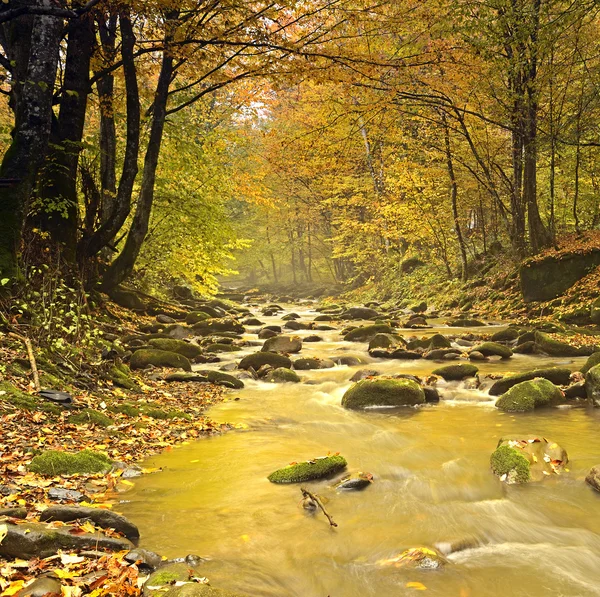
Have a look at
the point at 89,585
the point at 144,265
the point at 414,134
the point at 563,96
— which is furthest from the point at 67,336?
the point at 414,134

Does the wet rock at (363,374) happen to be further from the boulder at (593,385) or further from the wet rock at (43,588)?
the wet rock at (43,588)

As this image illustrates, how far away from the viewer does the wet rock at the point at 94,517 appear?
353 centimetres

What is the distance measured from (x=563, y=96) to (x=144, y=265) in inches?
537

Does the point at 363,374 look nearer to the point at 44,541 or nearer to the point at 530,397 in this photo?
the point at 530,397

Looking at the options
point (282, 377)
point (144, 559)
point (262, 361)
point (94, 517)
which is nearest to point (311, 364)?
point (262, 361)

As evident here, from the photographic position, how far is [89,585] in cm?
276

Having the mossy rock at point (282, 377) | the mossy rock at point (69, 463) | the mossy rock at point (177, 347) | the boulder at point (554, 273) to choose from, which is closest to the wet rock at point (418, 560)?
the mossy rock at point (69, 463)

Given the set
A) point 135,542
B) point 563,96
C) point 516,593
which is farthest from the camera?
point 563,96

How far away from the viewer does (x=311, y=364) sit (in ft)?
39.6

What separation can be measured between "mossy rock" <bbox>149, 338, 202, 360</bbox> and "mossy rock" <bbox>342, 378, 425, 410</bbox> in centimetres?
468

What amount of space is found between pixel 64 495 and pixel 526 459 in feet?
15.6

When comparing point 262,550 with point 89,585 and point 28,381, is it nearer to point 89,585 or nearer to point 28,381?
point 89,585

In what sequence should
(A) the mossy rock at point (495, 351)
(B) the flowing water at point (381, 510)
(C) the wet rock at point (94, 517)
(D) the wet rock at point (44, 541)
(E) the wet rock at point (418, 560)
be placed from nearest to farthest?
(D) the wet rock at point (44, 541)
(C) the wet rock at point (94, 517)
(B) the flowing water at point (381, 510)
(E) the wet rock at point (418, 560)
(A) the mossy rock at point (495, 351)

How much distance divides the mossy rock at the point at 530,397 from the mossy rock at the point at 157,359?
633 centimetres
